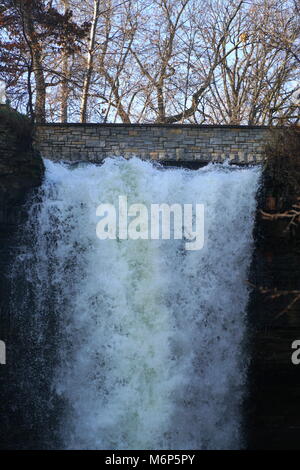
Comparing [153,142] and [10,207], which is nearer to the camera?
[10,207]

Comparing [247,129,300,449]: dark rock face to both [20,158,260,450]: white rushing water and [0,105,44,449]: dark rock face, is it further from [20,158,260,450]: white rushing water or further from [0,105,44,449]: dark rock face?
[0,105,44,449]: dark rock face

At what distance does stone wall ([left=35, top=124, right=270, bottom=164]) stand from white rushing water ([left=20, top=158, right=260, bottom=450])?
224cm

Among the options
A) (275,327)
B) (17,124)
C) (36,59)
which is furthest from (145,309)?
(36,59)

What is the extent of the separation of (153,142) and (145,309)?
14.8ft

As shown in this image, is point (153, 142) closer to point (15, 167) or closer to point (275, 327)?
point (15, 167)

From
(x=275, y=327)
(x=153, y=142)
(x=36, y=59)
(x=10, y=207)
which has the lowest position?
(x=275, y=327)

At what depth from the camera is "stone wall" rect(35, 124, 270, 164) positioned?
469 inches

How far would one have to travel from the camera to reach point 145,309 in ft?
28.7

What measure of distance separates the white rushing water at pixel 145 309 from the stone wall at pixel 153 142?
7.34 ft

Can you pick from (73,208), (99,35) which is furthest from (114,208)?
(99,35)

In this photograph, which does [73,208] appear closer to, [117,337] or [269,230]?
[117,337]

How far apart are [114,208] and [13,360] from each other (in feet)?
9.41

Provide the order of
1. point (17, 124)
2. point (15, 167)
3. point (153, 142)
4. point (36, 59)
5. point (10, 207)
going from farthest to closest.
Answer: point (36, 59) → point (153, 142) → point (17, 124) → point (15, 167) → point (10, 207)

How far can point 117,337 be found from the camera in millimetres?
8648
